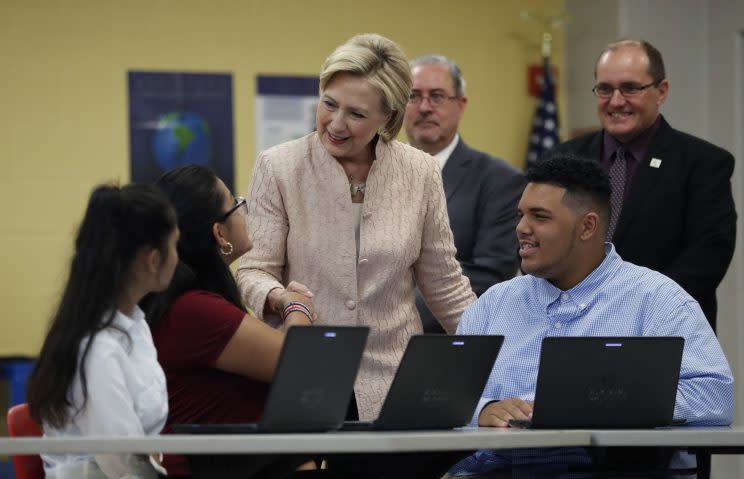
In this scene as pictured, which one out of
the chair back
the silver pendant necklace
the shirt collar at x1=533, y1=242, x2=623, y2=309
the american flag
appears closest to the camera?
the chair back

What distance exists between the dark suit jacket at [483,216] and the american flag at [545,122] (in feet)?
8.46

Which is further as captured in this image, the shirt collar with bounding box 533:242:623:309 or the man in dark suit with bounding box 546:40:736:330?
the man in dark suit with bounding box 546:40:736:330

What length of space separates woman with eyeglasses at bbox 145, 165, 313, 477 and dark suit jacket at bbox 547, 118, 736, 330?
1551 millimetres

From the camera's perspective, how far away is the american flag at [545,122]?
6461 mm

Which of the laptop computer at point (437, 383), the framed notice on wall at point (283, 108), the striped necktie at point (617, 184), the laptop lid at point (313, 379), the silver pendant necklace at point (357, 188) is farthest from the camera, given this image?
the framed notice on wall at point (283, 108)

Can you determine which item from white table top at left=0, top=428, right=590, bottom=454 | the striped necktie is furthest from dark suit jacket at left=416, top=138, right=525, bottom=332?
white table top at left=0, top=428, right=590, bottom=454

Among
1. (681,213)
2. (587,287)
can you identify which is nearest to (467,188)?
(681,213)

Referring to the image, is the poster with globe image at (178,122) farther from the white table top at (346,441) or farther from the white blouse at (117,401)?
the white table top at (346,441)

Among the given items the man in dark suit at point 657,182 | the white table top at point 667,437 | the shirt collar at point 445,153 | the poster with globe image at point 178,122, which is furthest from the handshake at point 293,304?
the poster with globe image at point 178,122

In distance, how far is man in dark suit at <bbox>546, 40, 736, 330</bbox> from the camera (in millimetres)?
3434

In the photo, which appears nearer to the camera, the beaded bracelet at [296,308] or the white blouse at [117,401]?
the white blouse at [117,401]

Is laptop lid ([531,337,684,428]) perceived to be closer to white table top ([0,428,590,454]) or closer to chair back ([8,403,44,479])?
white table top ([0,428,590,454])

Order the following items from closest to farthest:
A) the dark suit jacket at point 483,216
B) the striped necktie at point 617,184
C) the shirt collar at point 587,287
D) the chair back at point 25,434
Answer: the chair back at point 25,434
the shirt collar at point 587,287
the striped necktie at point 617,184
the dark suit jacket at point 483,216

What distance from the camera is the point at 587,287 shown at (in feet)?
9.16
